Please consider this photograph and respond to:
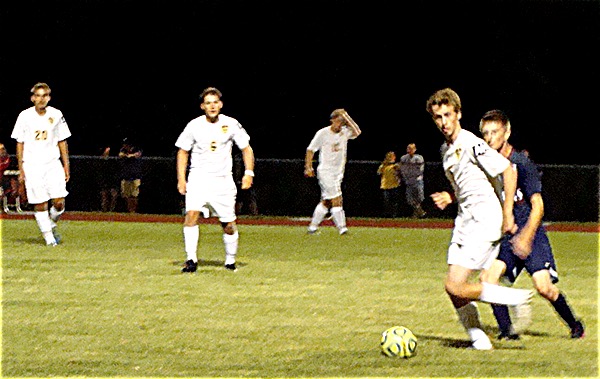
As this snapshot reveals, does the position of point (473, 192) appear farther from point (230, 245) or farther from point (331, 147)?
point (331, 147)

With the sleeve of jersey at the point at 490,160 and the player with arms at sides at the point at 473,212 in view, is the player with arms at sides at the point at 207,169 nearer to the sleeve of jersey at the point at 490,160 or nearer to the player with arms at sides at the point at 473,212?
the player with arms at sides at the point at 473,212

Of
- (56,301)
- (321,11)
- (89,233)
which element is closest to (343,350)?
(56,301)

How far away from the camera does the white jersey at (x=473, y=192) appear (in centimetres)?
793

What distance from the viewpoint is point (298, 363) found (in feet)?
24.5

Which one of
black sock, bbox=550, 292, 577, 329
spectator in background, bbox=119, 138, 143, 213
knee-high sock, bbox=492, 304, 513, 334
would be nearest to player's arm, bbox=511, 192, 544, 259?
knee-high sock, bbox=492, 304, 513, 334

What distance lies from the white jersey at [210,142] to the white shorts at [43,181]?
10.9 feet

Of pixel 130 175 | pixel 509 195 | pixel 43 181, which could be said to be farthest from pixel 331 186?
pixel 509 195

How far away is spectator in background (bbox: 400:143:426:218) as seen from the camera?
92.5 ft

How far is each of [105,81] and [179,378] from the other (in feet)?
106

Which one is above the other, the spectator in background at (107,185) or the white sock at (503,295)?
the white sock at (503,295)

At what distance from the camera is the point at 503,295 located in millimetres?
7816

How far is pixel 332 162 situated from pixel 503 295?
1201 cm

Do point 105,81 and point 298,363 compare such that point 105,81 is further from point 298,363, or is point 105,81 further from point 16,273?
point 298,363

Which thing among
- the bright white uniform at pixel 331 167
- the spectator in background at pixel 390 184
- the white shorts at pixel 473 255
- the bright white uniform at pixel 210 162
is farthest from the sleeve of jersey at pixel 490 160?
the spectator in background at pixel 390 184
